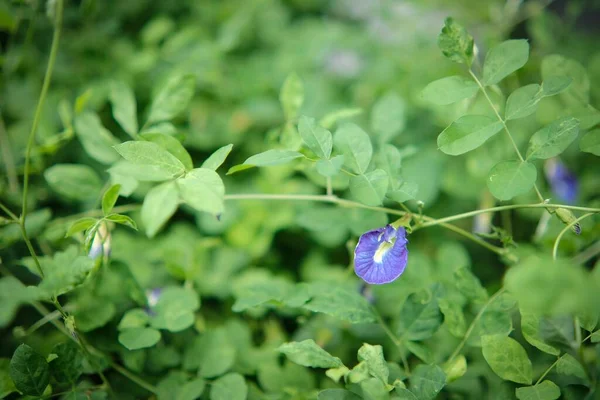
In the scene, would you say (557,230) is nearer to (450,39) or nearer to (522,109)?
(522,109)

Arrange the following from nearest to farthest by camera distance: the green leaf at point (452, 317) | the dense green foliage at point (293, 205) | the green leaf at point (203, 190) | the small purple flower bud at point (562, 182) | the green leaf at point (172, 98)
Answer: the green leaf at point (203, 190)
the dense green foliage at point (293, 205)
the green leaf at point (452, 317)
the green leaf at point (172, 98)
the small purple flower bud at point (562, 182)

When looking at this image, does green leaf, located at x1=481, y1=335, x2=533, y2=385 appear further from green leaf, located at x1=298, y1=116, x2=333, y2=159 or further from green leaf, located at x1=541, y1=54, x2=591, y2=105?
green leaf, located at x1=541, y1=54, x2=591, y2=105

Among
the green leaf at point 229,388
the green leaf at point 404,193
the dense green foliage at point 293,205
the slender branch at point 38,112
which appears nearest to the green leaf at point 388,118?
the dense green foliage at point 293,205

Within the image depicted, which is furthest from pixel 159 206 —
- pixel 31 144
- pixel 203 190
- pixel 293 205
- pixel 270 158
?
pixel 293 205

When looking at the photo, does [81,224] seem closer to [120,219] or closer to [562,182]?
[120,219]

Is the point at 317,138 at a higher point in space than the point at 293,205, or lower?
higher

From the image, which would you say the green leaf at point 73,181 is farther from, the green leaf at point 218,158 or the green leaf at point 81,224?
the green leaf at point 218,158


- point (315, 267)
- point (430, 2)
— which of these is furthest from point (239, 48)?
point (315, 267)

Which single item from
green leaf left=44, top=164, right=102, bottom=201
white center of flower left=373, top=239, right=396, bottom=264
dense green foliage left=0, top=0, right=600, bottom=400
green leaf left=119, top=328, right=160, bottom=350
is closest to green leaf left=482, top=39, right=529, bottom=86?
dense green foliage left=0, top=0, right=600, bottom=400
